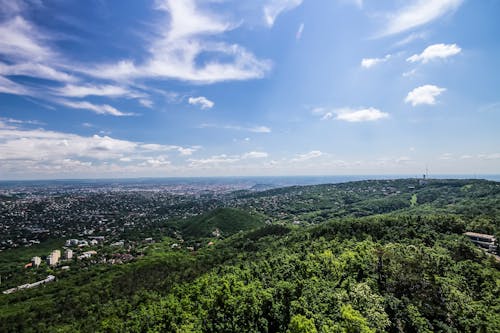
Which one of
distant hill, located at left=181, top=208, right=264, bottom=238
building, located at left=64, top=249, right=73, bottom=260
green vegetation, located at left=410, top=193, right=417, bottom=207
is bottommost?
building, located at left=64, top=249, right=73, bottom=260

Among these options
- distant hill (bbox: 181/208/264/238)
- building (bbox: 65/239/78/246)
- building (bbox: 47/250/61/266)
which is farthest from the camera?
distant hill (bbox: 181/208/264/238)

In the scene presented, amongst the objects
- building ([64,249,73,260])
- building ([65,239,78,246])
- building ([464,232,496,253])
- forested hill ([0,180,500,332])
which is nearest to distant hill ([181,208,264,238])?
forested hill ([0,180,500,332])

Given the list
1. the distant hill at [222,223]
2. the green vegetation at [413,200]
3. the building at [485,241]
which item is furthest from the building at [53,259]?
the green vegetation at [413,200]

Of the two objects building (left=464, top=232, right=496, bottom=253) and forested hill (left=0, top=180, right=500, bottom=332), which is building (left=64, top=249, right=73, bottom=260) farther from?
building (left=464, top=232, right=496, bottom=253)

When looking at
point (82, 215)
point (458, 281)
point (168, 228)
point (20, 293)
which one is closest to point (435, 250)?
point (458, 281)

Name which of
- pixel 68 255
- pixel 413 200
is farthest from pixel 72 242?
pixel 413 200

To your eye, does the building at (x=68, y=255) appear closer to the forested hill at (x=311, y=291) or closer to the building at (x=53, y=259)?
the building at (x=53, y=259)

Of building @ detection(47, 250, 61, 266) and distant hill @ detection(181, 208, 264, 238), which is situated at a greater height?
distant hill @ detection(181, 208, 264, 238)
